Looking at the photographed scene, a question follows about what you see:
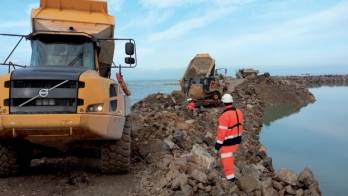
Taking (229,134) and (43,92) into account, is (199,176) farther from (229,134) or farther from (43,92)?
(43,92)

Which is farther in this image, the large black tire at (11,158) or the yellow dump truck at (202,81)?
the yellow dump truck at (202,81)

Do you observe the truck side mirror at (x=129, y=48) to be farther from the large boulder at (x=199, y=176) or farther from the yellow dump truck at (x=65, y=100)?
the large boulder at (x=199, y=176)

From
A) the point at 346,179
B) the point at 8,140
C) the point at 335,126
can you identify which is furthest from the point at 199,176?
the point at 335,126

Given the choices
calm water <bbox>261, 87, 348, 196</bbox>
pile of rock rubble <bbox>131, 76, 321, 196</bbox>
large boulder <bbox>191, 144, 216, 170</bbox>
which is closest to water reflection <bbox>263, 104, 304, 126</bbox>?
calm water <bbox>261, 87, 348, 196</bbox>

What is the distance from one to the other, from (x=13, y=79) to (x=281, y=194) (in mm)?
5155

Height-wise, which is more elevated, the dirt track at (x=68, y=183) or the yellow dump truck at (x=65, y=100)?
the yellow dump truck at (x=65, y=100)

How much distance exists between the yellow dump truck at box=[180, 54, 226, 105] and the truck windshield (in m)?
15.1

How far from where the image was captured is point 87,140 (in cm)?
789

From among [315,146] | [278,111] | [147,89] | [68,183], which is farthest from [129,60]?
[147,89]

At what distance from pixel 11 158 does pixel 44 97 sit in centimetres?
183

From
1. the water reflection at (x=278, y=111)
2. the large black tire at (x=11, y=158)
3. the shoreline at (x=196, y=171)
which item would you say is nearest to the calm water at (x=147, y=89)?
the water reflection at (x=278, y=111)

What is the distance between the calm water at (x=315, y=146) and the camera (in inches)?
539

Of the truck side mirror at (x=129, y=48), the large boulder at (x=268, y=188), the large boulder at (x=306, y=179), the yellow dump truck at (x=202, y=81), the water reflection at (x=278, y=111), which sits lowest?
the water reflection at (x=278, y=111)

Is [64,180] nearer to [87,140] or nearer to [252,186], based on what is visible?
[87,140]
